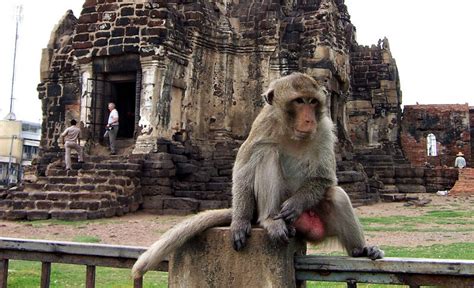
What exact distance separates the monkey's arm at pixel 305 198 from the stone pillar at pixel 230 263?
173 mm

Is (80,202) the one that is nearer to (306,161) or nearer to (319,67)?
(319,67)

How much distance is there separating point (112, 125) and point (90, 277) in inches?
461

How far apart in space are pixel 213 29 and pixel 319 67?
3425 millimetres

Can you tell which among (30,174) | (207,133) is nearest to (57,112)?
(30,174)

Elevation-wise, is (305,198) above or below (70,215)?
above

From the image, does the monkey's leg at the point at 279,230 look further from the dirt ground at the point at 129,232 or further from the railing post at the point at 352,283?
the dirt ground at the point at 129,232

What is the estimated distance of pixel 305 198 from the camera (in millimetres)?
3340

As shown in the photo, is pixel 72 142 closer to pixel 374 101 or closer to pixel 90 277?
pixel 90 277

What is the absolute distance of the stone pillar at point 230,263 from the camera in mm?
2873

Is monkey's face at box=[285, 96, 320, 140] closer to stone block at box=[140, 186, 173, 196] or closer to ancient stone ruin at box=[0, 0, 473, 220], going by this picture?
ancient stone ruin at box=[0, 0, 473, 220]

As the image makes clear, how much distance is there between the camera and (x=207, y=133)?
53.8 ft

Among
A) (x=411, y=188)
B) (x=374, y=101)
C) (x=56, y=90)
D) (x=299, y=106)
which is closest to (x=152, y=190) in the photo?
(x=56, y=90)

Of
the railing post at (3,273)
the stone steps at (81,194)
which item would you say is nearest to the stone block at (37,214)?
the stone steps at (81,194)

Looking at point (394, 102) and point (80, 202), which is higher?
point (394, 102)
